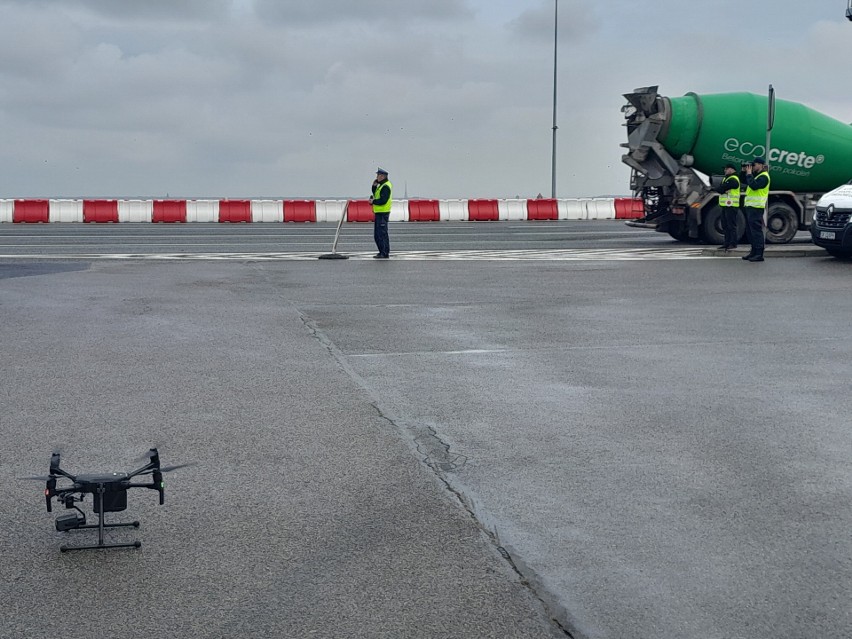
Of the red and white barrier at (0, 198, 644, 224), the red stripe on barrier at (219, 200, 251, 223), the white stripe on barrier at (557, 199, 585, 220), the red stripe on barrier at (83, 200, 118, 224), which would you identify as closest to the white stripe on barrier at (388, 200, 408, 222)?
the red and white barrier at (0, 198, 644, 224)

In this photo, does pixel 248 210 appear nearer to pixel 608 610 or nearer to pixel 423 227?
pixel 423 227

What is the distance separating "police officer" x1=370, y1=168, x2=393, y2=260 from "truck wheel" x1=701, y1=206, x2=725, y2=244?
6835 millimetres

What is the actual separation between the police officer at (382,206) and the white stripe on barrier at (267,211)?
2010cm

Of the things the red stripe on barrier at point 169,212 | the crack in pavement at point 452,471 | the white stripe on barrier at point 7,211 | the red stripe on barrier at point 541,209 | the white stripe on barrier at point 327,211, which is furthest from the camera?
the red stripe on barrier at point 541,209

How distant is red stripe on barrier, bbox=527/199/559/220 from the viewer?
43906 mm

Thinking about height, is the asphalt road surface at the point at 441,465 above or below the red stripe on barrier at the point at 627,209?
below

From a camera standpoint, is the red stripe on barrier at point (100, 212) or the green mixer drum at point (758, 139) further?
the red stripe on barrier at point (100, 212)

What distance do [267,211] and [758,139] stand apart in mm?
22044

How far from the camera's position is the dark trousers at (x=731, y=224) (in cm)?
2300

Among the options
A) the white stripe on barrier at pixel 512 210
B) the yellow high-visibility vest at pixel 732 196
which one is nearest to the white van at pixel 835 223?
the yellow high-visibility vest at pixel 732 196

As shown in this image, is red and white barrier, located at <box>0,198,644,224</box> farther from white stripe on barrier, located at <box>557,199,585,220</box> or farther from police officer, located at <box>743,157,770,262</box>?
police officer, located at <box>743,157,770,262</box>

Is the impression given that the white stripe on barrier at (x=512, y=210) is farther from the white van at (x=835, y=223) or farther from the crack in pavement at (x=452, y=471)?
the crack in pavement at (x=452, y=471)

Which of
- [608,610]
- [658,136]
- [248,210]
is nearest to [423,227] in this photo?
[248,210]

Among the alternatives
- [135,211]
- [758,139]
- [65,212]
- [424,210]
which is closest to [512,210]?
[424,210]
